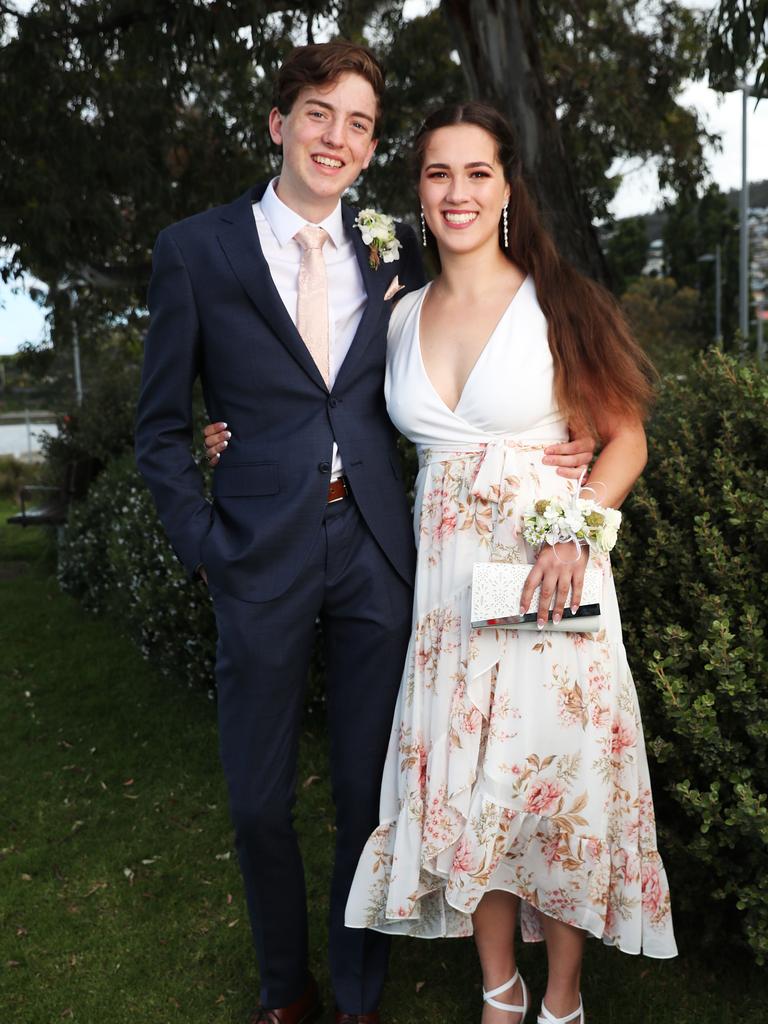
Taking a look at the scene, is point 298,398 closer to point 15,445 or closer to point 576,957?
point 576,957

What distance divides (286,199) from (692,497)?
155cm

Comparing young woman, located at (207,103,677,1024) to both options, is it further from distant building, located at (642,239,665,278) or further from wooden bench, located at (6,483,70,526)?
distant building, located at (642,239,665,278)

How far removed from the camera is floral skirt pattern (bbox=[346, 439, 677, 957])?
2.61 m

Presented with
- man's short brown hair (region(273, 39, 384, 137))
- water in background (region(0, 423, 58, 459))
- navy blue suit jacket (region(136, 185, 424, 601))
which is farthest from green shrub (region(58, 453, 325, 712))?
water in background (region(0, 423, 58, 459))

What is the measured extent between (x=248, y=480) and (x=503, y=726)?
91cm

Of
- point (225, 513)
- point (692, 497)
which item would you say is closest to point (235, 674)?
point (225, 513)

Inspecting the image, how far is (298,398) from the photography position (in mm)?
2787

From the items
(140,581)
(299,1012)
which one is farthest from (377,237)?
(140,581)

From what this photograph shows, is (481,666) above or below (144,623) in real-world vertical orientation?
above

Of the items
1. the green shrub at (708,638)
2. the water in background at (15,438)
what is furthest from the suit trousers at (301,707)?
the water in background at (15,438)

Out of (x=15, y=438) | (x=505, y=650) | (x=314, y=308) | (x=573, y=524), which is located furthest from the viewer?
(x=15, y=438)

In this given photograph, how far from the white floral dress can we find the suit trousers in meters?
0.10

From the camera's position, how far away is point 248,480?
2793mm

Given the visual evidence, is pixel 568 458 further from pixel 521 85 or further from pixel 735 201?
pixel 735 201
